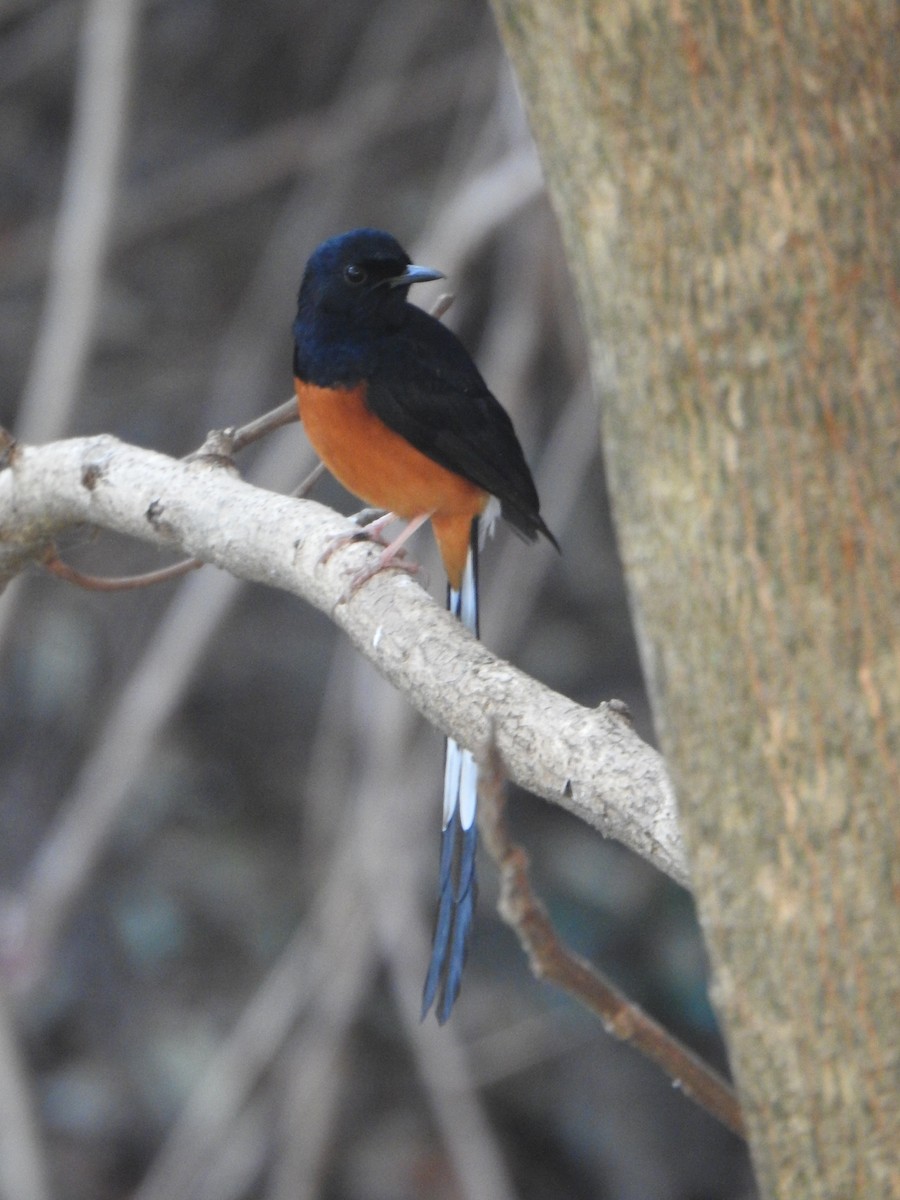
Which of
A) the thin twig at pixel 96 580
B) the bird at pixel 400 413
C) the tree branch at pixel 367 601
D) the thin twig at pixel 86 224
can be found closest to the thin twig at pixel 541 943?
the tree branch at pixel 367 601

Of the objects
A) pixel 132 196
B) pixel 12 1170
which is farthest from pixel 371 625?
pixel 132 196

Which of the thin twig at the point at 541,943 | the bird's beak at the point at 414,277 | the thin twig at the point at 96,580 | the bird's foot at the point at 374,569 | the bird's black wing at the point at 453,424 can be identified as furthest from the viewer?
the bird's beak at the point at 414,277

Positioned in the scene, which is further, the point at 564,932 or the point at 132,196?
the point at 132,196

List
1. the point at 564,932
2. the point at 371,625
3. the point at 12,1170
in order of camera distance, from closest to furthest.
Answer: the point at 371,625 < the point at 12,1170 < the point at 564,932

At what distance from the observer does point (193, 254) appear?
5906 mm

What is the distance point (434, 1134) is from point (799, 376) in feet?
14.6

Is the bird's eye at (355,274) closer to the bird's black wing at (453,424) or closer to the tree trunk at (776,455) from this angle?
the bird's black wing at (453,424)

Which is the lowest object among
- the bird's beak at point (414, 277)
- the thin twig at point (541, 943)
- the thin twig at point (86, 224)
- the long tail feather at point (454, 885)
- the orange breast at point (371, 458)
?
the thin twig at point (541, 943)

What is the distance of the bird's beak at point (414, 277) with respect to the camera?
9.94ft

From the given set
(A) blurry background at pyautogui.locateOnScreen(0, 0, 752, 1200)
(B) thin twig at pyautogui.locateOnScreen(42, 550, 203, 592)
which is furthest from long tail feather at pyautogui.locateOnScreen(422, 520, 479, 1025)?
(A) blurry background at pyautogui.locateOnScreen(0, 0, 752, 1200)

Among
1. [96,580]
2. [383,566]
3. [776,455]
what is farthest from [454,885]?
[776,455]

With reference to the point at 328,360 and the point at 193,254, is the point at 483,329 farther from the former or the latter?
the point at 328,360

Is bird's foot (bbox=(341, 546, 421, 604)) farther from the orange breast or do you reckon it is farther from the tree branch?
the orange breast

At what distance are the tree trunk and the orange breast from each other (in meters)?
1.83
